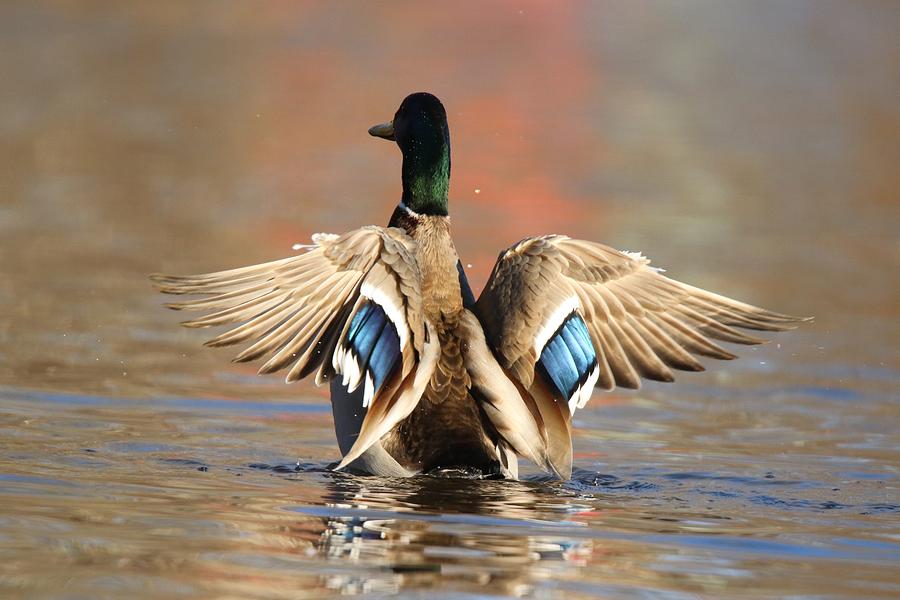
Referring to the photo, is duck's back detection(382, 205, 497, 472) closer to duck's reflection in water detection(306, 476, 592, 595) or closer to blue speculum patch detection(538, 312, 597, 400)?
duck's reflection in water detection(306, 476, 592, 595)

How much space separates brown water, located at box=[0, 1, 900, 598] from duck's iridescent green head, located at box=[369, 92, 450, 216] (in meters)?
1.08

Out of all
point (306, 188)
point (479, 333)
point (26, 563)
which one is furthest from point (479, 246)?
point (26, 563)

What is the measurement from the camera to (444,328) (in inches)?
253

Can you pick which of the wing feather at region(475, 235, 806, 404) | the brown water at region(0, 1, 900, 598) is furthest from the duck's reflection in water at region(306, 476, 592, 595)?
the wing feather at region(475, 235, 806, 404)

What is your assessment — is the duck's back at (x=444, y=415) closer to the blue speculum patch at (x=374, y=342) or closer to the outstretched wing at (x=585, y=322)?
the outstretched wing at (x=585, y=322)

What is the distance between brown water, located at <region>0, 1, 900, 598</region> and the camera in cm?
501

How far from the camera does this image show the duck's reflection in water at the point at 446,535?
461 centimetres

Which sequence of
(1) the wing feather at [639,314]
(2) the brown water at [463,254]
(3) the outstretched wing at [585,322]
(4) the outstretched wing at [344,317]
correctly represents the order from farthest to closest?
(1) the wing feather at [639,314] → (3) the outstretched wing at [585,322] → (4) the outstretched wing at [344,317] → (2) the brown water at [463,254]

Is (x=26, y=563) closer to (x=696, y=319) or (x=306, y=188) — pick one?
(x=696, y=319)

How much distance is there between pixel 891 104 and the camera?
1914 cm

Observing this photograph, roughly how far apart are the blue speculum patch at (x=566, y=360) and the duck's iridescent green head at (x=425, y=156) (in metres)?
0.85

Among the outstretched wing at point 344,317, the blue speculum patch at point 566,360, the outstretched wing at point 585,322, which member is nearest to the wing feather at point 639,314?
the outstretched wing at point 585,322

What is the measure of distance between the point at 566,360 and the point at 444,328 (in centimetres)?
46

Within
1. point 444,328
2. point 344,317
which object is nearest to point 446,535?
point 344,317
